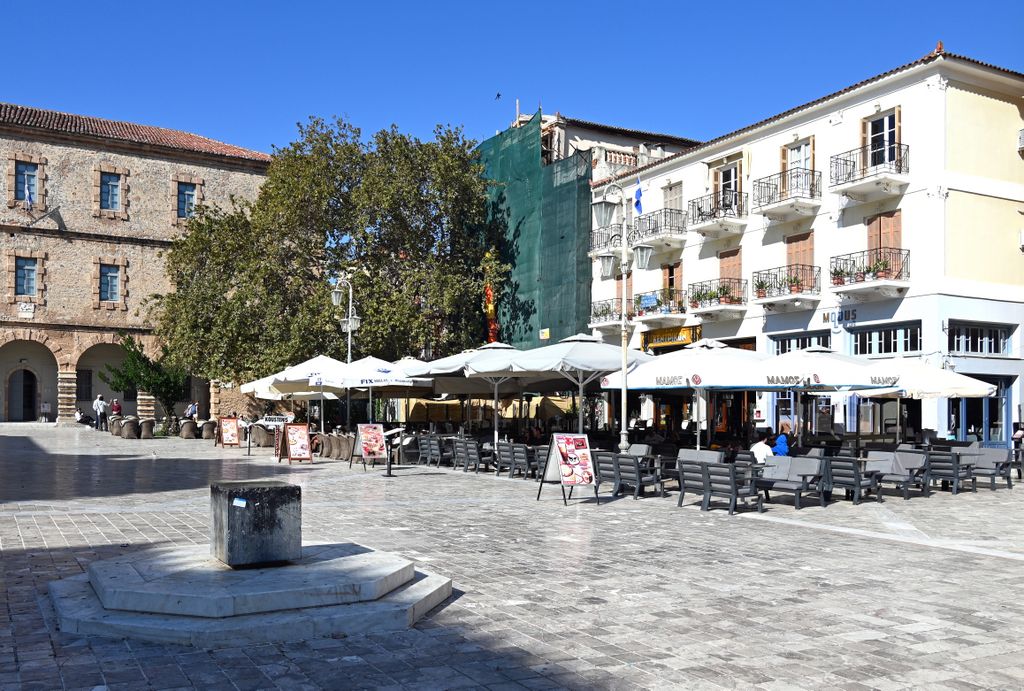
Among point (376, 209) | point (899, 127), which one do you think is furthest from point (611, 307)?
point (899, 127)

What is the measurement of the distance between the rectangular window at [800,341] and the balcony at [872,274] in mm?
1553

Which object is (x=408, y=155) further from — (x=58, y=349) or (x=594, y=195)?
(x=58, y=349)

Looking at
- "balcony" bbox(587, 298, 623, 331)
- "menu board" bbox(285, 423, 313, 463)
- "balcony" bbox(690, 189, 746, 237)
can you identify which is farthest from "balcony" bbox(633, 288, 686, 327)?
"menu board" bbox(285, 423, 313, 463)

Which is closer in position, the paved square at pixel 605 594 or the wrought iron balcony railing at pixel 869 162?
the paved square at pixel 605 594

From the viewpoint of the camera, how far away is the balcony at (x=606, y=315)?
34.8m

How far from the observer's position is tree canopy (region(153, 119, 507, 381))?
34031 millimetres

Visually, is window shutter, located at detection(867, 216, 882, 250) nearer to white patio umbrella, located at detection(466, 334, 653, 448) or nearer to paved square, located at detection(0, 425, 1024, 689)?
white patio umbrella, located at detection(466, 334, 653, 448)

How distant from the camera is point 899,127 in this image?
1014 inches

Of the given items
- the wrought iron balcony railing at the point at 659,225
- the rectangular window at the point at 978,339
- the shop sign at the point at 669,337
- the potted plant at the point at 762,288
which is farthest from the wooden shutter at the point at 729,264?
the rectangular window at the point at 978,339

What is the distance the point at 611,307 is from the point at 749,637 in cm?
2948

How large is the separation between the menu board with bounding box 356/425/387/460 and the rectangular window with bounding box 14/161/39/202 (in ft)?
101

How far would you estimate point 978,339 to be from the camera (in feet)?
83.9

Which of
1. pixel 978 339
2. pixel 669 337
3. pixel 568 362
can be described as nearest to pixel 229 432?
pixel 568 362

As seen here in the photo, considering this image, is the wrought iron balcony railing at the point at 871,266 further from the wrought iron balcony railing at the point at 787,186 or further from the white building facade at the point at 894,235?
the wrought iron balcony railing at the point at 787,186
